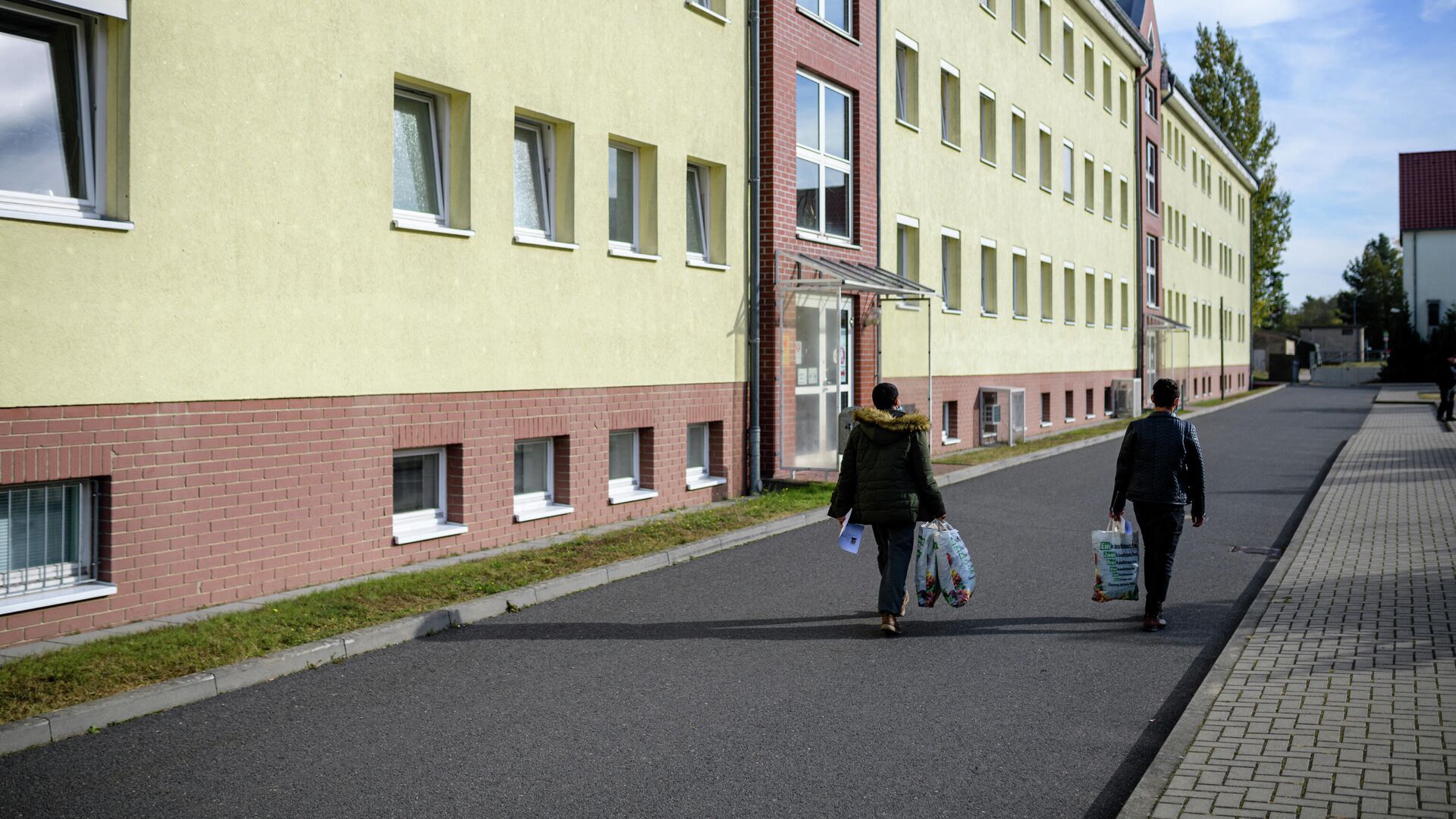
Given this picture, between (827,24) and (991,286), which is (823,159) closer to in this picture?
(827,24)

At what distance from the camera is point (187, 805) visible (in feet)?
16.1

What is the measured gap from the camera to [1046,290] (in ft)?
102

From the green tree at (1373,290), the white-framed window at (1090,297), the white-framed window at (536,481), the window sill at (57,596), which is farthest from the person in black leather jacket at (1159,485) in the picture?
the green tree at (1373,290)

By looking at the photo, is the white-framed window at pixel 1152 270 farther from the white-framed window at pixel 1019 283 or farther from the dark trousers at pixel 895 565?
the dark trousers at pixel 895 565

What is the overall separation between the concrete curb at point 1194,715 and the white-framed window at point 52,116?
6.84 m

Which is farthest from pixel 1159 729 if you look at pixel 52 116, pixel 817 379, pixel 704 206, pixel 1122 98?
A: pixel 1122 98

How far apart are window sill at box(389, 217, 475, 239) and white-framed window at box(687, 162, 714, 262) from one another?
183 inches

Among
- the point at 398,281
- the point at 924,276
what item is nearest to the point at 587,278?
the point at 398,281

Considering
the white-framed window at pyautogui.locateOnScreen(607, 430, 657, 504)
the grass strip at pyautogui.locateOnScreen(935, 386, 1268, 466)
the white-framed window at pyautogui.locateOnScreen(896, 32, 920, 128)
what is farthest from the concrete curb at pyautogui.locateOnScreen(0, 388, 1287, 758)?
the white-framed window at pyautogui.locateOnScreen(896, 32, 920, 128)

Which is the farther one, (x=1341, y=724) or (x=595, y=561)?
(x=595, y=561)

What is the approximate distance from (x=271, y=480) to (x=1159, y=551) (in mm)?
6335

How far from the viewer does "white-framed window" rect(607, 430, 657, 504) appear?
13.9 metres

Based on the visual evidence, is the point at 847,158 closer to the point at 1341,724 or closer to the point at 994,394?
the point at 994,394

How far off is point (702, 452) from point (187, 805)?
1101cm
